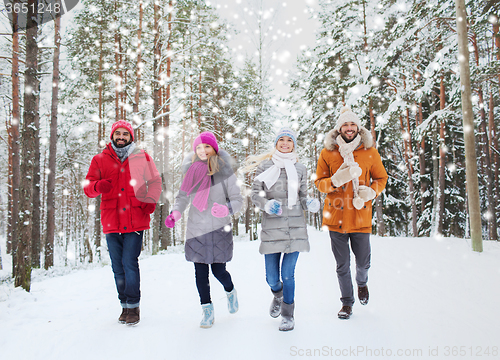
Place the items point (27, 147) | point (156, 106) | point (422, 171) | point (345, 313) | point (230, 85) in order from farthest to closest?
point (230, 85)
point (422, 171)
point (156, 106)
point (27, 147)
point (345, 313)

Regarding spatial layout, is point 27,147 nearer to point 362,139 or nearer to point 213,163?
A: point 213,163

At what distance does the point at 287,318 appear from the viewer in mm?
2955

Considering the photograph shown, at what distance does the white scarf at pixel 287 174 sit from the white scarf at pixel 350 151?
645 millimetres

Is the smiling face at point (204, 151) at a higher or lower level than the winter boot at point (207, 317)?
higher

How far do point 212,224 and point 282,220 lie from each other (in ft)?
2.71

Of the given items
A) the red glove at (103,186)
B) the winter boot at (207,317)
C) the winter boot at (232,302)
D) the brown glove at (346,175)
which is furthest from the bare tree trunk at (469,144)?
the red glove at (103,186)

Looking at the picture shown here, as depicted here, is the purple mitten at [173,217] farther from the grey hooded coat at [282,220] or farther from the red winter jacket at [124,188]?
the grey hooded coat at [282,220]

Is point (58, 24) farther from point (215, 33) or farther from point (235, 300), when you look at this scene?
point (235, 300)

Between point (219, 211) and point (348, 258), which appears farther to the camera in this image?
point (348, 258)

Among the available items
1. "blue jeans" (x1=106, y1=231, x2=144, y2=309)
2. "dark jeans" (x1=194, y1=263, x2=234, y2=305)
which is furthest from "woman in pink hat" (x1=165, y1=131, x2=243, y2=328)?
"blue jeans" (x1=106, y1=231, x2=144, y2=309)

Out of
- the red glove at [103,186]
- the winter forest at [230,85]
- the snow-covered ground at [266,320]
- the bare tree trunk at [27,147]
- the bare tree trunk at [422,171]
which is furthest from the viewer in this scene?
the bare tree trunk at [422,171]

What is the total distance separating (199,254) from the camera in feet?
10.0

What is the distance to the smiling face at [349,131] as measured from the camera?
3451 millimetres

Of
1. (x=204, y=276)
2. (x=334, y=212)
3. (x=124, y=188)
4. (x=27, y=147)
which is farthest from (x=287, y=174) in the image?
(x=27, y=147)
